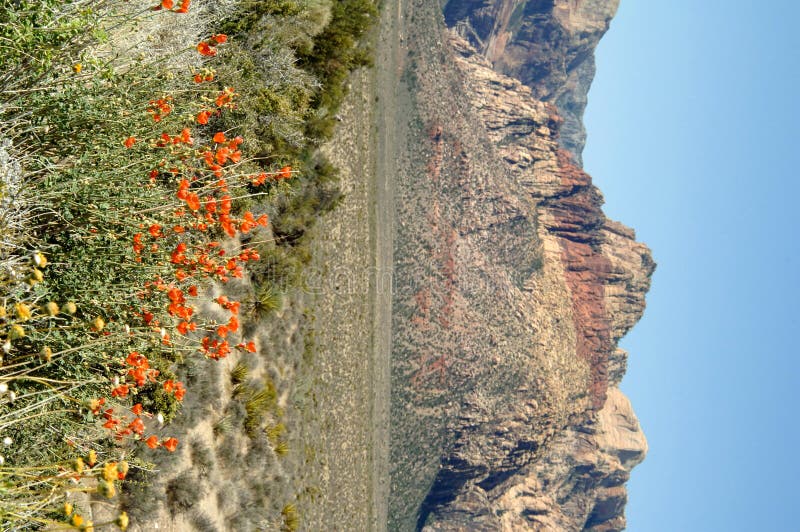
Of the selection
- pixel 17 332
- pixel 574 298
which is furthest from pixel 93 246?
pixel 574 298

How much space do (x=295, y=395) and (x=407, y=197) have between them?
13520 millimetres

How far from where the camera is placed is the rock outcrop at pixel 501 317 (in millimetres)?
26672

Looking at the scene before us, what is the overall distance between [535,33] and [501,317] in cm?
7440

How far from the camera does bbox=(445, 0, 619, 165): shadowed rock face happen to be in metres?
81.9

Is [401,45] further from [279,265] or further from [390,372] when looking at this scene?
[279,265]

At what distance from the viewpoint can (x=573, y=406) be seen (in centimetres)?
4191

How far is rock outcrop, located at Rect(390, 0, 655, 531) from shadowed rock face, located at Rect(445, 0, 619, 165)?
25799 millimetres

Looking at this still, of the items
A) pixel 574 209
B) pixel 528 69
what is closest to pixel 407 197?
pixel 574 209

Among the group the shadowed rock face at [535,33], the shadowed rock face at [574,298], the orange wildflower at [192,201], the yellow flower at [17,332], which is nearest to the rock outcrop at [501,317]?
the shadowed rock face at [574,298]

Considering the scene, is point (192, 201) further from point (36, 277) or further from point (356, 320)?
point (356, 320)

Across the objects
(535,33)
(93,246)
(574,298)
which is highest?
(535,33)

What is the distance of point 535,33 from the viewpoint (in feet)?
315

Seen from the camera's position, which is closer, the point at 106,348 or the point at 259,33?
the point at 106,348

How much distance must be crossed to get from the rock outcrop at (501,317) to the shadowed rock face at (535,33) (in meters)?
25.8
